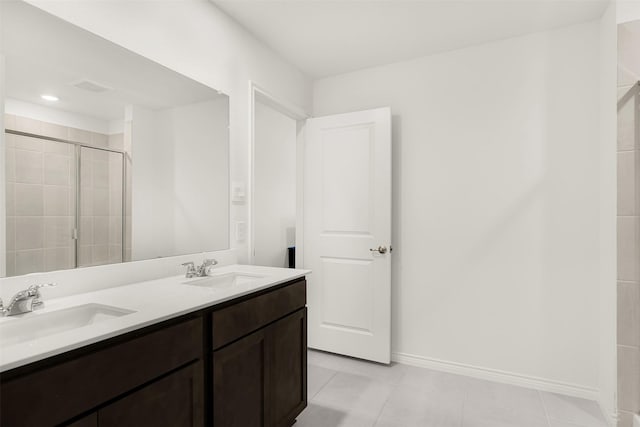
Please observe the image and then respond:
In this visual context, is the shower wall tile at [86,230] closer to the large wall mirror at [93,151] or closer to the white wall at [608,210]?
the large wall mirror at [93,151]

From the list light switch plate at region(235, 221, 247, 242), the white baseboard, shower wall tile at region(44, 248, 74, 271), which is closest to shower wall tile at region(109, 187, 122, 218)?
shower wall tile at region(44, 248, 74, 271)

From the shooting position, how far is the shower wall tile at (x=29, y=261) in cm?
122

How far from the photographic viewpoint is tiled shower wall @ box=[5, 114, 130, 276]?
3.98ft

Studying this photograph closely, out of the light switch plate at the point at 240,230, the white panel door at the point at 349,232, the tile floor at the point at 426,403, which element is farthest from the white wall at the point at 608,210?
the light switch plate at the point at 240,230

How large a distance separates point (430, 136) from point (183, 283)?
2.09 m

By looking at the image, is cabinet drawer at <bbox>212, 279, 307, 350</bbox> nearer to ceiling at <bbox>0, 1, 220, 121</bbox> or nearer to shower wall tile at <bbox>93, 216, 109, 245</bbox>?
shower wall tile at <bbox>93, 216, 109, 245</bbox>

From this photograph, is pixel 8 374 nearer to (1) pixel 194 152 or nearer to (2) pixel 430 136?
(1) pixel 194 152

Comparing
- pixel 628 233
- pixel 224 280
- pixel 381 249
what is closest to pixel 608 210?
pixel 628 233

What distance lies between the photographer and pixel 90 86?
1.44 meters

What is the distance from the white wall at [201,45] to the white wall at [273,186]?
113 cm

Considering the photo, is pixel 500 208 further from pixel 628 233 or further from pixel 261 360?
pixel 261 360

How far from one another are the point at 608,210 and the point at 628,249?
272 mm

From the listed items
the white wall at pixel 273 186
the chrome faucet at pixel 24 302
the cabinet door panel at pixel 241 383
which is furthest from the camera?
the white wall at pixel 273 186

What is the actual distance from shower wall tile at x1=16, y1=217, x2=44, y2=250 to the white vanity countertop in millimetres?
189
